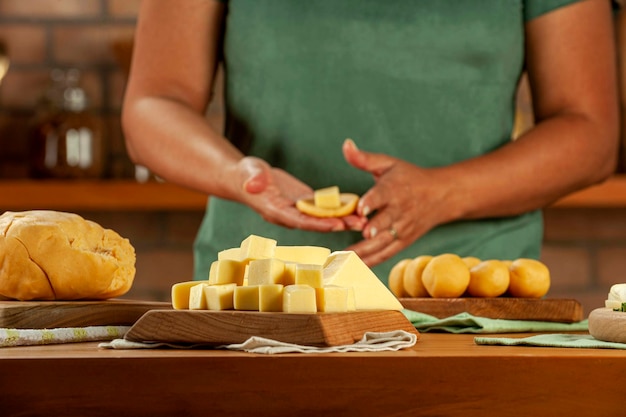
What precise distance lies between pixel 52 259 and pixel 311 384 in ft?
1.08

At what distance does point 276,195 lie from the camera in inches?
55.0

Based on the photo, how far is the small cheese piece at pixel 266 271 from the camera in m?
0.75

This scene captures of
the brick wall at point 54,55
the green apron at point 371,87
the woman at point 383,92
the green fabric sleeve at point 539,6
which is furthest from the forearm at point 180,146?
the brick wall at point 54,55

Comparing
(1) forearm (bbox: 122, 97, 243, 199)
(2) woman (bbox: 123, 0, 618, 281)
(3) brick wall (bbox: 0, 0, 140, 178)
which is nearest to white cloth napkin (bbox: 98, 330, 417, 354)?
(1) forearm (bbox: 122, 97, 243, 199)

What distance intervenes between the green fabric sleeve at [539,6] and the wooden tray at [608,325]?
0.89 meters

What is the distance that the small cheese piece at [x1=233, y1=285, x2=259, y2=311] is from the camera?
74 cm

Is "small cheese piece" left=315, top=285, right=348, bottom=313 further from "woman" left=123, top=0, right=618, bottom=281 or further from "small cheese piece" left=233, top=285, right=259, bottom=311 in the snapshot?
"woman" left=123, top=0, right=618, bottom=281

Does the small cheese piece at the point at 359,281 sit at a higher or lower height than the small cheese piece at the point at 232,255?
lower

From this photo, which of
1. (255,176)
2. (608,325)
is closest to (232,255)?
(608,325)

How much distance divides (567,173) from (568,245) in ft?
3.92

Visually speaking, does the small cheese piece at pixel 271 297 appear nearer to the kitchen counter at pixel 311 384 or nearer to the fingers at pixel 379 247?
the kitchen counter at pixel 311 384

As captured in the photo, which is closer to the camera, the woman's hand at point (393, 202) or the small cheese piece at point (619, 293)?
the small cheese piece at point (619, 293)

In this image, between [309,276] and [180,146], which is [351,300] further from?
[180,146]

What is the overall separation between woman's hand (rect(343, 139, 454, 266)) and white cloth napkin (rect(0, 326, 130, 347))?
620mm
